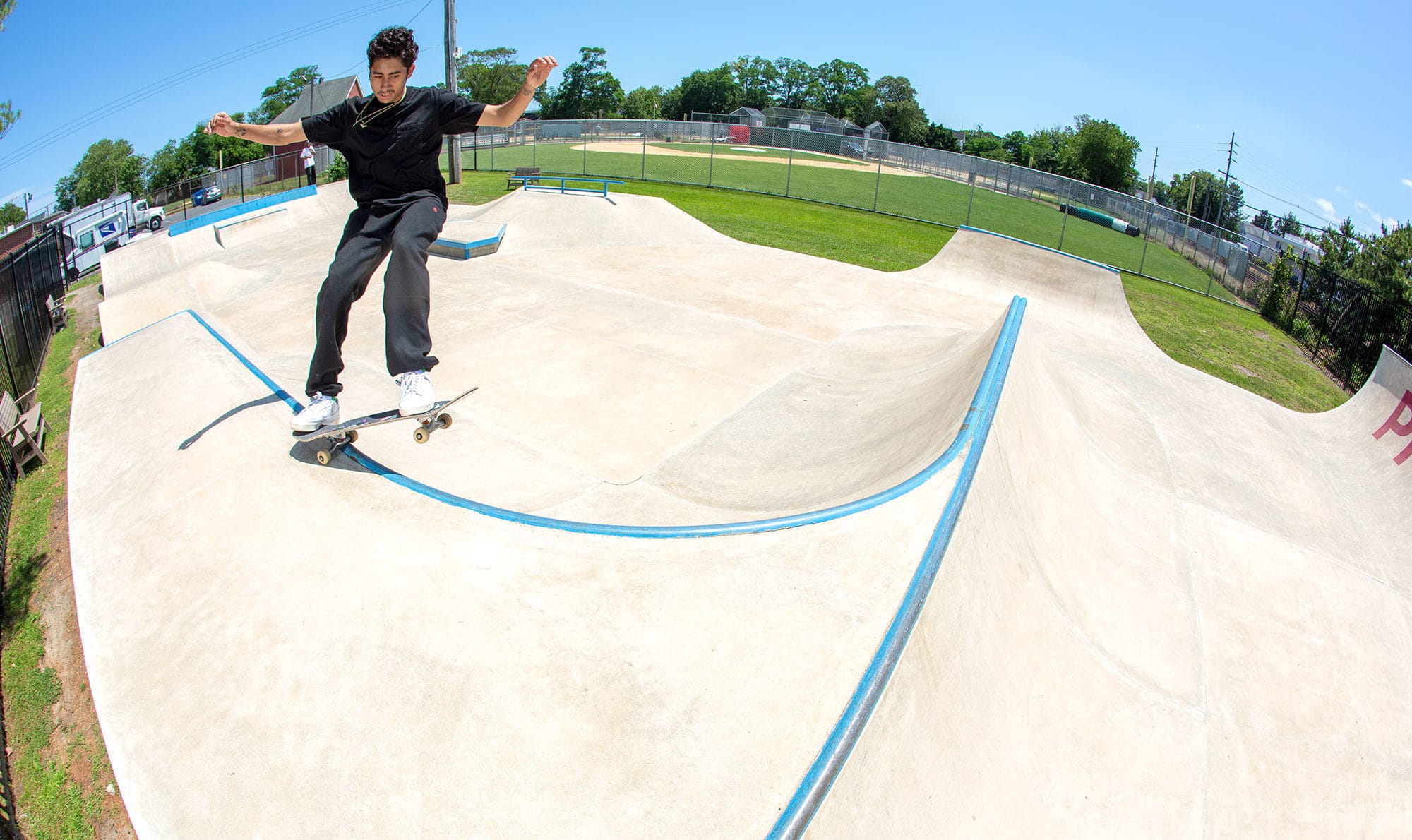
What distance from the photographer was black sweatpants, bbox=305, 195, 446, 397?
4.19 m

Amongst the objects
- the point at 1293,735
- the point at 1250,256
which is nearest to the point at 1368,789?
the point at 1293,735

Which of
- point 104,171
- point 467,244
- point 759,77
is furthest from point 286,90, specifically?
point 467,244

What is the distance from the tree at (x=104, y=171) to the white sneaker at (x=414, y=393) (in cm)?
13413

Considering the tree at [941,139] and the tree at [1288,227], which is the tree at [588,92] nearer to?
the tree at [941,139]

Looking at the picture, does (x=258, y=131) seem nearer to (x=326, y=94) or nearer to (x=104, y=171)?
(x=326, y=94)

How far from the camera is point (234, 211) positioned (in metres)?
17.2

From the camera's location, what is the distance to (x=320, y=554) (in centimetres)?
395

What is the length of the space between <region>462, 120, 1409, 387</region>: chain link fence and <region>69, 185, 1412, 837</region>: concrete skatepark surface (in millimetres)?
11150

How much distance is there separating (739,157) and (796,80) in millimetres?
96827

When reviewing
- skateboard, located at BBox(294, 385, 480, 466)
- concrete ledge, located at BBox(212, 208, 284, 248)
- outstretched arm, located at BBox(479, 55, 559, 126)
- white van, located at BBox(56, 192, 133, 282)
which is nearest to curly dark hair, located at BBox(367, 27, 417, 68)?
outstretched arm, located at BBox(479, 55, 559, 126)

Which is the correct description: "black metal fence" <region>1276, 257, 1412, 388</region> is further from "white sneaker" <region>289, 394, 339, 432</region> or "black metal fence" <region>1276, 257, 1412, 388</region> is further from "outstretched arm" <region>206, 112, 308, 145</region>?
"outstretched arm" <region>206, 112, 308, 145</region>

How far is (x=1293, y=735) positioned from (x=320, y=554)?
5.62m

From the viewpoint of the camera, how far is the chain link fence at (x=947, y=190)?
70.4 ft

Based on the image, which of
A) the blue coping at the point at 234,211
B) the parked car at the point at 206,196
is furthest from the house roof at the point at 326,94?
the blue coping at the point at 234,211
